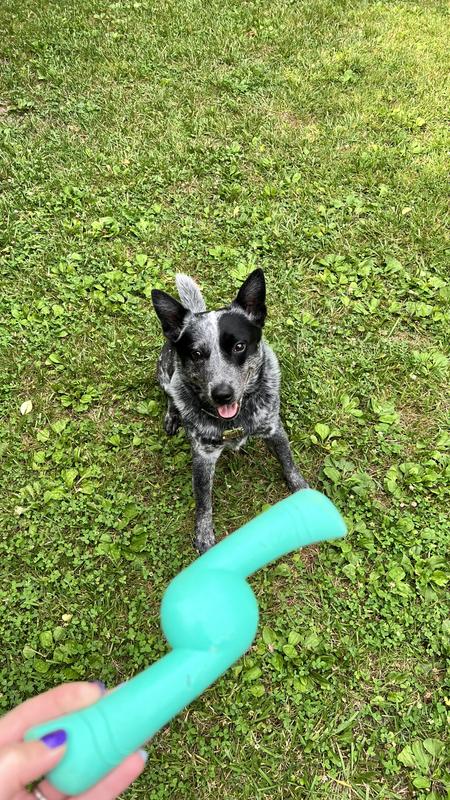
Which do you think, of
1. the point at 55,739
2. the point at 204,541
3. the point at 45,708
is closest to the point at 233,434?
the point at 204,541

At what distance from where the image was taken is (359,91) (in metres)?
6.21

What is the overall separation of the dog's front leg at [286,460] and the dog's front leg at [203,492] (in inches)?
15.7

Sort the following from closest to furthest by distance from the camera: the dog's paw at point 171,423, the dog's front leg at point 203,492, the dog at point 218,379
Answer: the dog at point 218,379 → the dog's front leg at point 203,492 → the dog's paw at point 171,423

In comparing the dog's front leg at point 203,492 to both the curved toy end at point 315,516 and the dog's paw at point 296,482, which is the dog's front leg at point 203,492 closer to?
the dog's paw at point 296,482

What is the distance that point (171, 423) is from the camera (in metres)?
4.10

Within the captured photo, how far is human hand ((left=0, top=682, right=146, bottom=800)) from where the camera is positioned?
1.38m

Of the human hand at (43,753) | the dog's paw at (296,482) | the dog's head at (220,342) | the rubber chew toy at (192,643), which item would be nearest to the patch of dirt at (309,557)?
the dog's paw at (296,482)

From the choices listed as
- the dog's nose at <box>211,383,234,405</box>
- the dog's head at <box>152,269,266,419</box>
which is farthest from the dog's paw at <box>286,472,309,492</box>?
the dog's nose at <box>211,383,234,405</box>

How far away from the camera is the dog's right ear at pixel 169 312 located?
10.8 ft

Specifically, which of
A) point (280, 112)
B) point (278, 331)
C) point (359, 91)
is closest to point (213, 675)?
point (278, 331)

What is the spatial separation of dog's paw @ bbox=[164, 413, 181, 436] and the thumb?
2.72 meters

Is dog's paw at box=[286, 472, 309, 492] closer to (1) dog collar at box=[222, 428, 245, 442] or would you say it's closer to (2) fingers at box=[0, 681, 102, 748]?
(1) dog collar at box=[222, 428, 245, 442]

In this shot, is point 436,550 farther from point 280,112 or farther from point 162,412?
point 280,112

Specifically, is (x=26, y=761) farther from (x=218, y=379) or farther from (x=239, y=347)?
(x=239, y=347)
